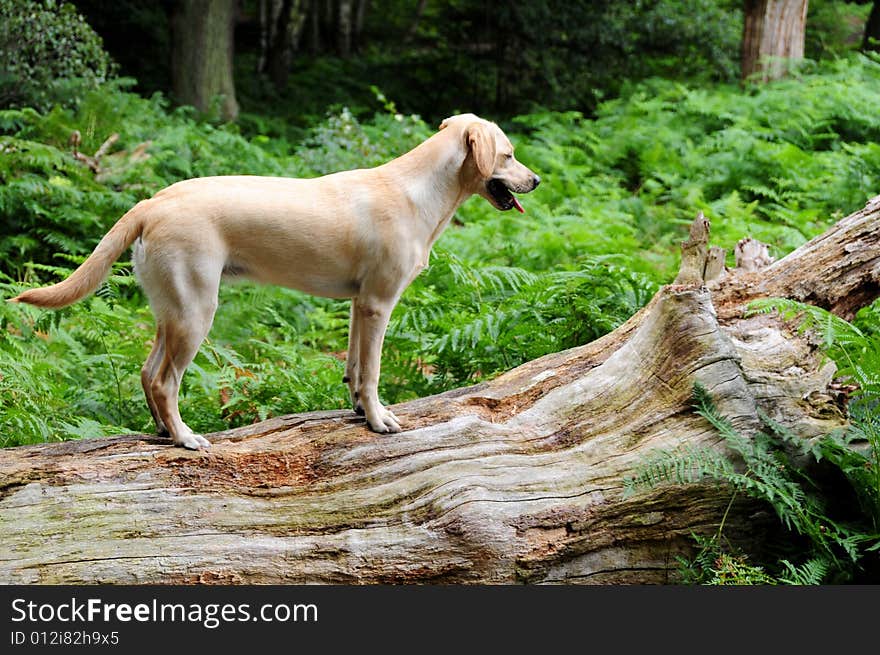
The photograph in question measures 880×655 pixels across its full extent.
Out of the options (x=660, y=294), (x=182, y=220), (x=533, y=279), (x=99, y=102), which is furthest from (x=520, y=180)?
(x=99, y=102)

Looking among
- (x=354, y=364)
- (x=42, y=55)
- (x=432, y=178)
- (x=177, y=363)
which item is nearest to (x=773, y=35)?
(x=42, y=55)

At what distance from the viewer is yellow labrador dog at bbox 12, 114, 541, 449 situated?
4367 millimetres

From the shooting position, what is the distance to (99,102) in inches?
485

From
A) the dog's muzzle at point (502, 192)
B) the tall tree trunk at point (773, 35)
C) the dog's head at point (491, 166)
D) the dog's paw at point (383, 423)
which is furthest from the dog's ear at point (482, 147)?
the tall tree trunk at point (773, 35)

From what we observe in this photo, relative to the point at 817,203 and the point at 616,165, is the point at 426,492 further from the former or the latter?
the point at 616,165

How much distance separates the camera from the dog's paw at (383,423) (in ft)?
15.8

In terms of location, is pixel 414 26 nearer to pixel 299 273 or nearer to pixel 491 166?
pixel 491 166

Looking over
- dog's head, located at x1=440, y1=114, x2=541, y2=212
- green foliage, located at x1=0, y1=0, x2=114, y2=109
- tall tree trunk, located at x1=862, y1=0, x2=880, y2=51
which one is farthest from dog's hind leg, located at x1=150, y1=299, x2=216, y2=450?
tall tree trunk, located at x1=862, y1=0, x2=880, y2=51

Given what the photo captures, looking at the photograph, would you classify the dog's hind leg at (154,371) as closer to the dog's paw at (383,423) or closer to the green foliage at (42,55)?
the dog's paw at (383,423)

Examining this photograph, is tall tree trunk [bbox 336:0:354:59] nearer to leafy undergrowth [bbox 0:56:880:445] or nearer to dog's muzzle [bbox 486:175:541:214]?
leafy undergrowth [bbox 0:56:880:445]

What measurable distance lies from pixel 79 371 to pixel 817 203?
860cm

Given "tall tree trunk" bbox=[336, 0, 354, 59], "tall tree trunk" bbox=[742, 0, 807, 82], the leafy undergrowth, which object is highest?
"tall tree trunk" bbox=[742, 0, 807, 82]

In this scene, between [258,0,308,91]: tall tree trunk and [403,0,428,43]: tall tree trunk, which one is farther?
[403,0,428,43]: tall tree trunk

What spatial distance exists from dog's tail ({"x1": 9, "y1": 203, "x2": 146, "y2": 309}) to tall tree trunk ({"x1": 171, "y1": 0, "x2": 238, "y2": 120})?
12.1 m
